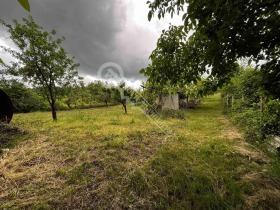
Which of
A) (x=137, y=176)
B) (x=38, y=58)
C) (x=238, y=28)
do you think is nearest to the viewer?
(x=238, y=28)

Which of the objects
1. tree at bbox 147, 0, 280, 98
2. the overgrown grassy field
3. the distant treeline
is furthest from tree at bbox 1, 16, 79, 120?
tree at bbox 147, 0, 280, 98

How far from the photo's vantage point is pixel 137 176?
289 cm

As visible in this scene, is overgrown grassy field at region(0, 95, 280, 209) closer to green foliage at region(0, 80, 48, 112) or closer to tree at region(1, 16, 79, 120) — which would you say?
tree at region(1, 16, 79, 120)

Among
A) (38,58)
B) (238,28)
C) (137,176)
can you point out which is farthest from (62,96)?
(238,28)

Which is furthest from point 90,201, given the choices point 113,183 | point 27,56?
point 27,56

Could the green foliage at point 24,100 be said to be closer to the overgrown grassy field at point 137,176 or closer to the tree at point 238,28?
the overgrown grassy field at point 137,176

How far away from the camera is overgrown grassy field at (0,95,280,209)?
2.24 metres

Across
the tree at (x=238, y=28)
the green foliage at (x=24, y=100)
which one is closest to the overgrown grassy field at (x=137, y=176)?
the tree at (x=238, y=28)

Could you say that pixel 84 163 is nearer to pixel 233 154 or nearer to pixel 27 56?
pixel 233 154

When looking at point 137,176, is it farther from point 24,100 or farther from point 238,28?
point 24,100

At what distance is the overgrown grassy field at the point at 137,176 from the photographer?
2.24 metres

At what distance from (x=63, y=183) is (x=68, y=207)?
0.65m

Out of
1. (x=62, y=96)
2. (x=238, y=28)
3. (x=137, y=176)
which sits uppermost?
(x=238, y=28)

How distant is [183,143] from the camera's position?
4836 mm
